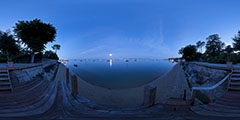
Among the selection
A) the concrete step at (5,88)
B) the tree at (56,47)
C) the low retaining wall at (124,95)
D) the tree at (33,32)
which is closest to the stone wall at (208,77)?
the low retaining wall at (124,95)

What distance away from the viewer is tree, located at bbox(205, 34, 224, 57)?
146 feet

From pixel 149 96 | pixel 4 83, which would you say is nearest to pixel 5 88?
pixel 4 83

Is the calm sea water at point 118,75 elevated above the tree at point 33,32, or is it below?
below

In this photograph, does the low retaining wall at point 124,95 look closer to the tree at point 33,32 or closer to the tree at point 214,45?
the tree at point 33,32

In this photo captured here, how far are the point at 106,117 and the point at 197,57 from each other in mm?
68304

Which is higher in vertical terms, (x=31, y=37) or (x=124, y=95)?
(x=31, y=37)

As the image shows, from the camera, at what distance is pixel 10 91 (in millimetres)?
5449

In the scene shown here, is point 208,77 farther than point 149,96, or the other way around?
point 208,77

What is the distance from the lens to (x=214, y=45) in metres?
45.1

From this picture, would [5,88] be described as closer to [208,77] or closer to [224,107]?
[224,107]

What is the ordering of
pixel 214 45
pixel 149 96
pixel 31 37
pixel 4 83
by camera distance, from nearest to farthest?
1. pixel 149 96
2. pixel 4 83
3. pixel 31 37
4. pixel 214 45

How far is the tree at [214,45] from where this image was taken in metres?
44.6

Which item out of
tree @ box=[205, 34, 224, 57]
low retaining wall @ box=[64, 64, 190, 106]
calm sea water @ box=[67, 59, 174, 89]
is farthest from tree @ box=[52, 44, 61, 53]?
tree @ box=[205, 34, 224, 57]

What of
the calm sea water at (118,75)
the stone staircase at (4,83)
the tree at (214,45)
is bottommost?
the calm sea water at (118,75)
